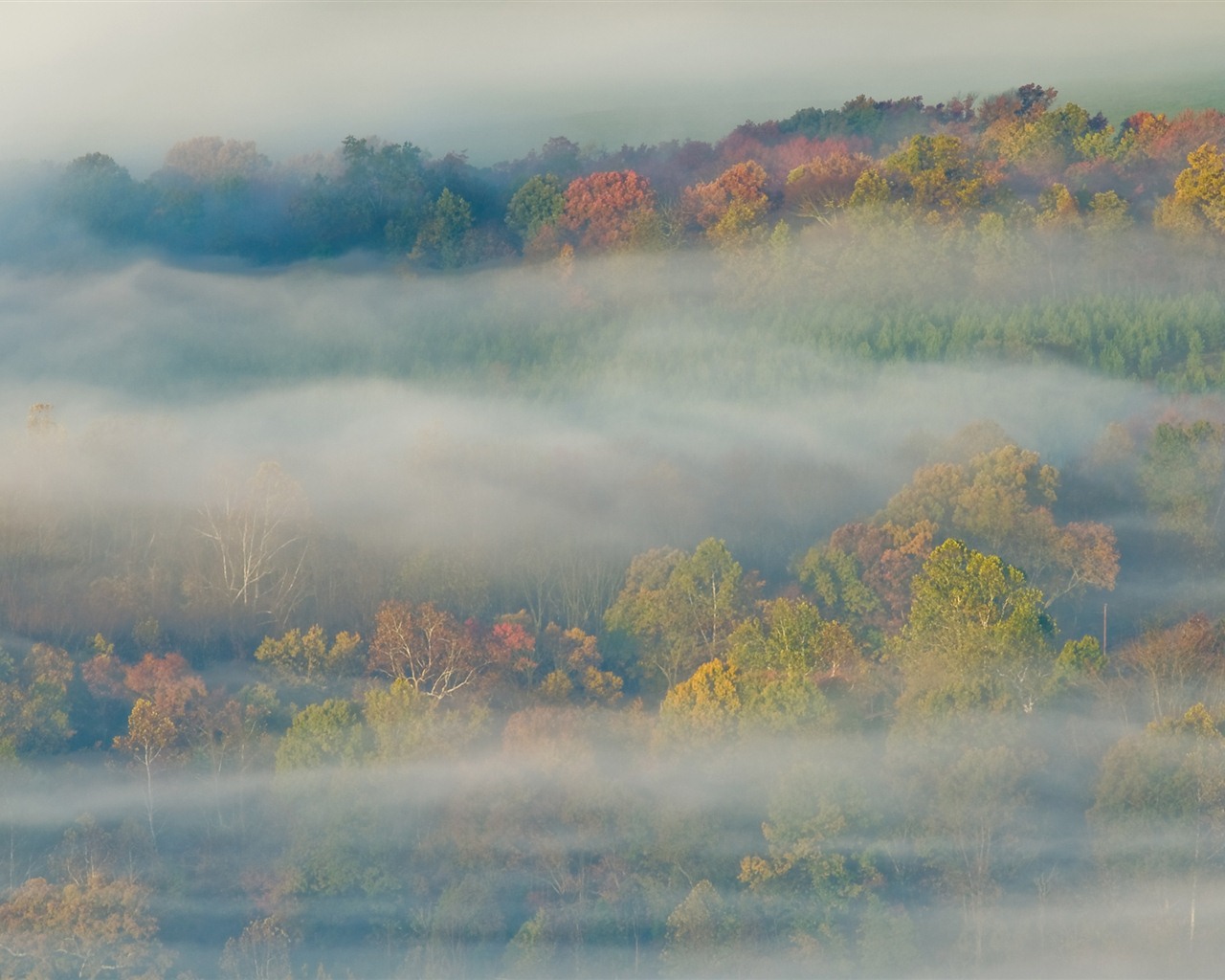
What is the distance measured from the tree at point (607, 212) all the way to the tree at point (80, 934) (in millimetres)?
48764

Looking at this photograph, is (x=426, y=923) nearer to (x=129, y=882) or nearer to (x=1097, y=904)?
(x=129, y=882)

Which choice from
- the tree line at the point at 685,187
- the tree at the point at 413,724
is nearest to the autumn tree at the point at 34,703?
the tree at the point at 413,724

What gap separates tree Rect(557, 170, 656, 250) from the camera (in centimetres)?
10638

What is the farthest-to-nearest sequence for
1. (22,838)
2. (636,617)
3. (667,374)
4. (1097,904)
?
(667,374)
(636,617)
(22,838)
(1097,904)

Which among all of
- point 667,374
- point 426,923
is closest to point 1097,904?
point 426,923

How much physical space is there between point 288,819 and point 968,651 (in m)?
18.8

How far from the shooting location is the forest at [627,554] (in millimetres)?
64000

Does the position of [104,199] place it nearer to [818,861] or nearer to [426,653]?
[426,653]

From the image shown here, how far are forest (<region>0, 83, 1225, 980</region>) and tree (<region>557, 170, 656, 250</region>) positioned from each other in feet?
0.81

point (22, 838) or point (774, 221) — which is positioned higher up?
point (774, 221)

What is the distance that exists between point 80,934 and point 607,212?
51.6 meters

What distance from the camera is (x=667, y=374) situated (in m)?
104

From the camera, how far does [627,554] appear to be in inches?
3228

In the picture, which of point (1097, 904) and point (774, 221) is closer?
point (1097, 904)
